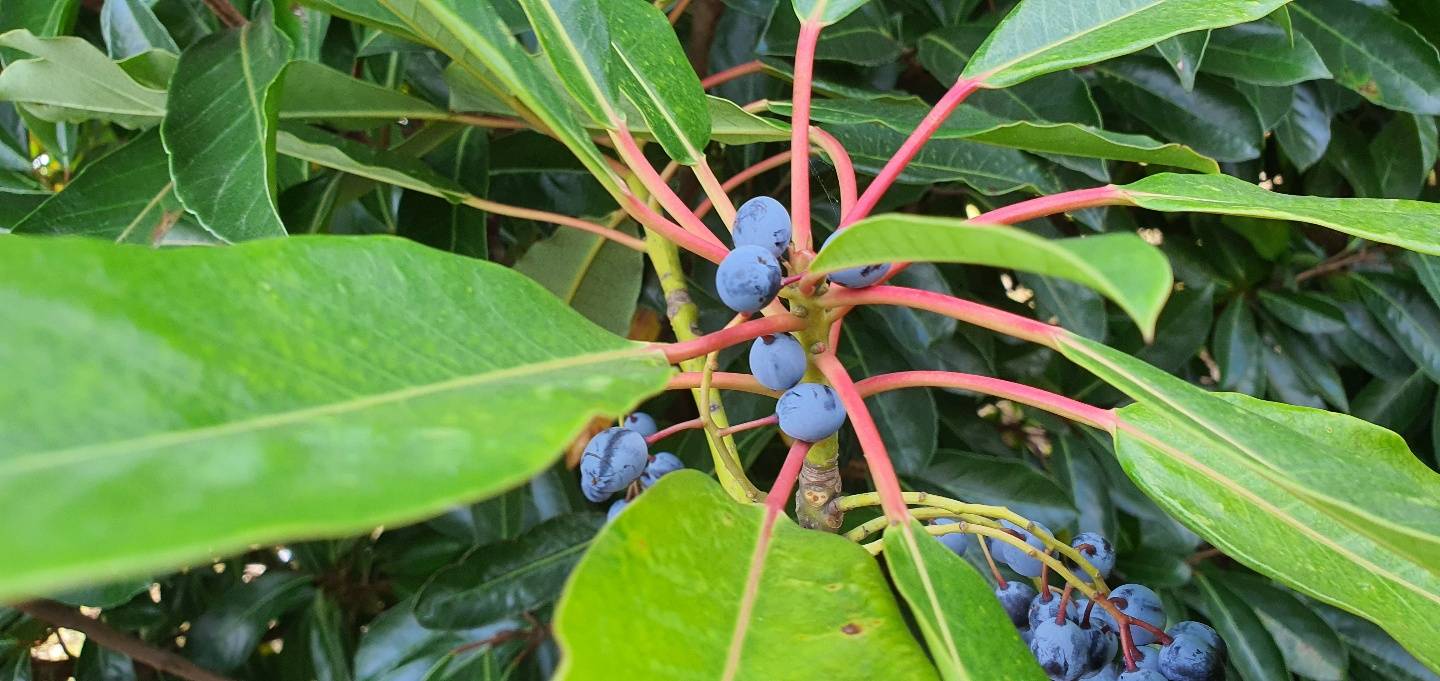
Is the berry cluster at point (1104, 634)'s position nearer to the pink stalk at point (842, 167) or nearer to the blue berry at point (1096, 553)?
the blue berry at point (1096, 553)

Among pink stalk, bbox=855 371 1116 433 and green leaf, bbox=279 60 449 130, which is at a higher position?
green leaf, bbox=279 60 449 130

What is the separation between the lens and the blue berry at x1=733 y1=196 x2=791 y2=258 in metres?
0.40

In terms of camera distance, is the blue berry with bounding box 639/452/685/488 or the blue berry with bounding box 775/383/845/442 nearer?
the blue berry with bounding box 775/383/845/442

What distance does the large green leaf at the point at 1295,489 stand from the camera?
33cm

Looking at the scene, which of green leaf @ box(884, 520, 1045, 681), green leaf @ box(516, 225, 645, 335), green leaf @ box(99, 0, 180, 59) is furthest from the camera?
green leaf @ box(516, 225, 645, 335)

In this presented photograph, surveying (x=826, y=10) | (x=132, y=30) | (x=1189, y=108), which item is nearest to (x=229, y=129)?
(x=132, y=30)

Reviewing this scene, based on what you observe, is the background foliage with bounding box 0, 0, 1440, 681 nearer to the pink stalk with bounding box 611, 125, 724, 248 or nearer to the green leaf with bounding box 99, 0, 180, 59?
the green leaf with bounding box 99, 0, 180, 59

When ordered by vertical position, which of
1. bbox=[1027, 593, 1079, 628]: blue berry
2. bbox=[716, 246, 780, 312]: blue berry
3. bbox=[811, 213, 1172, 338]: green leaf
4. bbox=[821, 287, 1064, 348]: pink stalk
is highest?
bbox=[811, 213, 1172, 338]: green leaf

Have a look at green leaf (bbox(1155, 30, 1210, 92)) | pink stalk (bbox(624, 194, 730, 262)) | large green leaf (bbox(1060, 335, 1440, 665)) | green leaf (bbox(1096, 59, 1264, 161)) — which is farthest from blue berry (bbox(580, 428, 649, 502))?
green leaf (bbox(1096, 59, 1264, 161))

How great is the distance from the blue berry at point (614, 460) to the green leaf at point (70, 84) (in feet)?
1.19

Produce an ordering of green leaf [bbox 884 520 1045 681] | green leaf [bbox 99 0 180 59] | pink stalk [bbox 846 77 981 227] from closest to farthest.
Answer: green leaf [bbox 884 520 1045 681] → pink stalk [bbox 846 77 981 227] → green leaf [bbox 99 0 180 59]

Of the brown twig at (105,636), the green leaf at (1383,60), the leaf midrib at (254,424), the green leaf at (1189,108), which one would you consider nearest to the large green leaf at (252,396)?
the leaf midrib at (254,424)

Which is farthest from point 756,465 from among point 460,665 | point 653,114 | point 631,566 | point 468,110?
point 631,566

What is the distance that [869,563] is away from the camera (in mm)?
347
